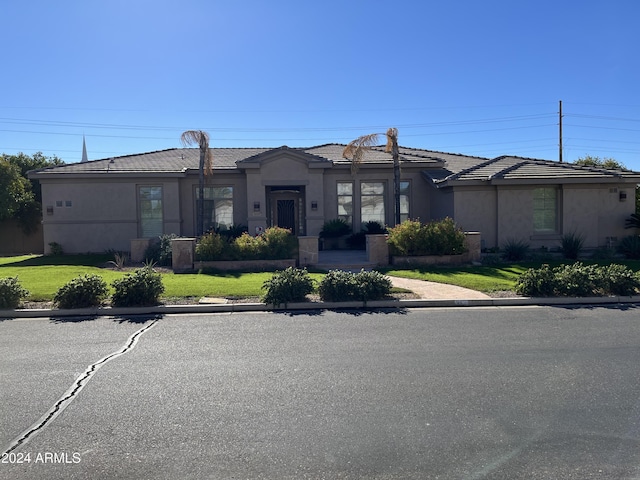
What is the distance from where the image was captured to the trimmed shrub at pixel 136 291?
1034cm

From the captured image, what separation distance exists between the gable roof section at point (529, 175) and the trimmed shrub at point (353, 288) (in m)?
9.09

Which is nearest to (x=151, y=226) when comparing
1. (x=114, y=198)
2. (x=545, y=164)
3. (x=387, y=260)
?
(x=114, y=198)

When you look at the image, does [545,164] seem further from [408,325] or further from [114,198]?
[114,198]

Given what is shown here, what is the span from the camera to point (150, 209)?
20938 mm

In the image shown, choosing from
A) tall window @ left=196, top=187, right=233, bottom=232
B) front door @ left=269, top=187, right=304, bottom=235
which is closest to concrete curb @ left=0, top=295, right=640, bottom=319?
tall window @ left=196, top=187, right=233, bottom=232

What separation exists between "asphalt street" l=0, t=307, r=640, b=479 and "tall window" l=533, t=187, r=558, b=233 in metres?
11.7

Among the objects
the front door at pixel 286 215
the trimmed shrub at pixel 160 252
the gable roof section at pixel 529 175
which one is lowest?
the trimmed shrub at pixel 160 252

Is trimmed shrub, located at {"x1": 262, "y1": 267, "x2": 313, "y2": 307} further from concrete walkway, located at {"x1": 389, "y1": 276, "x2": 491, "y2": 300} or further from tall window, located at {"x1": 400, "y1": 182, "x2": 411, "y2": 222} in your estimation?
tall window, located at {"x1": 400, "y1": 182, "x2": 411, "y2": 222}

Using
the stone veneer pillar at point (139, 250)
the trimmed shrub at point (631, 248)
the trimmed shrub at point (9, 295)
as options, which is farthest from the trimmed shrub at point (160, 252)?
the trimmed shrub at point (631, 248)

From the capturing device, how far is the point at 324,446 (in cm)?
414

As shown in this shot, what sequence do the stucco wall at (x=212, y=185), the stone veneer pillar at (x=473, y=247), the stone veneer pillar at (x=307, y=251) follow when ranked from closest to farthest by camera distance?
the stone veneer pillar at (x=307, y=251) → the stone veneer pillar at (x=473, y=247) → the stucco wall at (x=212, y=185)

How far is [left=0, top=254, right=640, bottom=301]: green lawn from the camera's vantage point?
1165cm

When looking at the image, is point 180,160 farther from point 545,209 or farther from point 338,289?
point 545,209

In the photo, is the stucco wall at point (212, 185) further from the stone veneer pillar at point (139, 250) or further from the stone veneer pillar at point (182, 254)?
the stone veneer pillar at point (182, 254)
